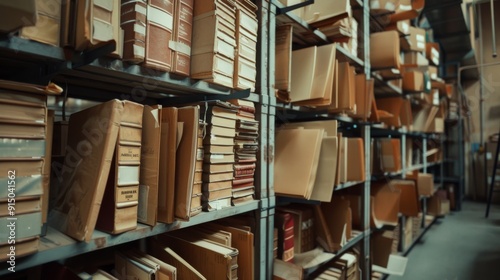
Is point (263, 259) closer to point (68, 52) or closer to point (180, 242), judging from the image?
point (180, 242)

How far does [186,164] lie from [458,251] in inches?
143

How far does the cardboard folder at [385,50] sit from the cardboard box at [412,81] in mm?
755

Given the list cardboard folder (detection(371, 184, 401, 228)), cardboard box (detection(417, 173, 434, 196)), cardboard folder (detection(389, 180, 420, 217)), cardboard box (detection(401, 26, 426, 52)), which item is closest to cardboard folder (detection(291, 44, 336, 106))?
cardboard folder (detection(371, 184, 401, 228))

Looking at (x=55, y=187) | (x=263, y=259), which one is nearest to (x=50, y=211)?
(x=55, y=187)

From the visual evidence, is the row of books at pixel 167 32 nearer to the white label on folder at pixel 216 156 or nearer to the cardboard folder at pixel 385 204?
the white label on folder at pixel 216 156

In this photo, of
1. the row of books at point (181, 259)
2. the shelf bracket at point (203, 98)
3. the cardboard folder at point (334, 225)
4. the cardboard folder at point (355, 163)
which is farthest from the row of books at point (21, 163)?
the cardboard folder at point (355, 163)

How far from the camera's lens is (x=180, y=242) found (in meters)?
1.19

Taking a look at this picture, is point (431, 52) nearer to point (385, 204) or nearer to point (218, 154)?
point (385, 204)

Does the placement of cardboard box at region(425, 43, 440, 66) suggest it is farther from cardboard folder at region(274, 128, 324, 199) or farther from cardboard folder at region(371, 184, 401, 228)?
cardboard folder at region(274, 128, 324, 199)

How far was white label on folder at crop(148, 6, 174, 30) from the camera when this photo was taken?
0.89 m

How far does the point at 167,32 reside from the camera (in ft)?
3.09

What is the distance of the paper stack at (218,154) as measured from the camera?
110cm

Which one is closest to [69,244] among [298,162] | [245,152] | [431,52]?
[245,152]

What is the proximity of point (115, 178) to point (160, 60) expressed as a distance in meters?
0.38
